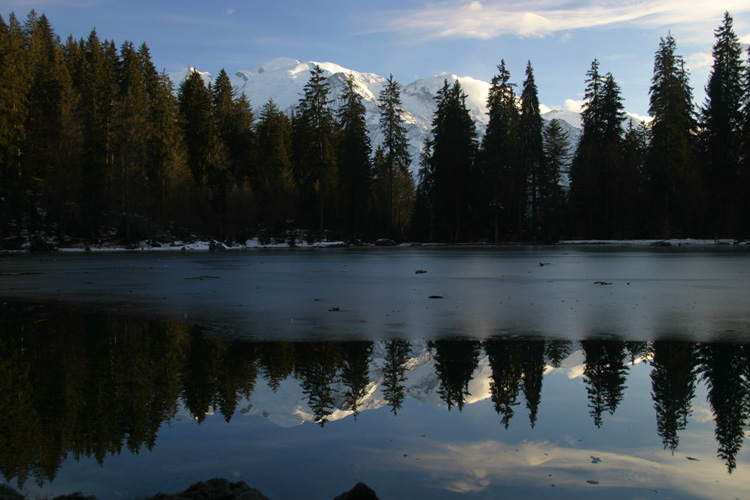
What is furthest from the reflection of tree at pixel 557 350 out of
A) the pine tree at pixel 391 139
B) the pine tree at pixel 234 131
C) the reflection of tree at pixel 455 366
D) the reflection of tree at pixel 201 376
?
the pine tree at pixel 234 131

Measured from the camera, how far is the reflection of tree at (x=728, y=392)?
4504 millimetres

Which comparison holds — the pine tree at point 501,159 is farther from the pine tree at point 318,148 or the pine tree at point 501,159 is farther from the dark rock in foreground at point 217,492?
Result: the dark rock in foreground at point 217,492

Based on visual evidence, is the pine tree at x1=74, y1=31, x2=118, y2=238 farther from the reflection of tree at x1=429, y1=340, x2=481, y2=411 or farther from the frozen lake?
the reflection of tree at x1=429, y1=340, x2=481, y2=411

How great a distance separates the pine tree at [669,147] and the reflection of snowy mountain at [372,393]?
59.8 m

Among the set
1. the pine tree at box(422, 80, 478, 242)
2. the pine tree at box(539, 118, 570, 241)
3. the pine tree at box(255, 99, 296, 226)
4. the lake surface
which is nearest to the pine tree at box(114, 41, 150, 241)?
the pine tree at box(255, 99, 296, 226)

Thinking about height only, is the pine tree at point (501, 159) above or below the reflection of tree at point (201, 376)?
above

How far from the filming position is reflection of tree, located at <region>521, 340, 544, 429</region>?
557cm

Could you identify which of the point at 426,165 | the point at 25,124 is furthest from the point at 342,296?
the point at 426,165

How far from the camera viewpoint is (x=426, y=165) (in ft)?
249

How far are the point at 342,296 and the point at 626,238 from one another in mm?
57492

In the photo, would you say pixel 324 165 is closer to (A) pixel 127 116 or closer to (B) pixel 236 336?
(A) pixel 127 116

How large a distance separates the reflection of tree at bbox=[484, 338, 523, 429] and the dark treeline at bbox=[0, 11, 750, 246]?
52.7m

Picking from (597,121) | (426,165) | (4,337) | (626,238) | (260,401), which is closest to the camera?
(260,401)

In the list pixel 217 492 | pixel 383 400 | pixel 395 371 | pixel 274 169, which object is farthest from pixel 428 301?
pixel 274 169
